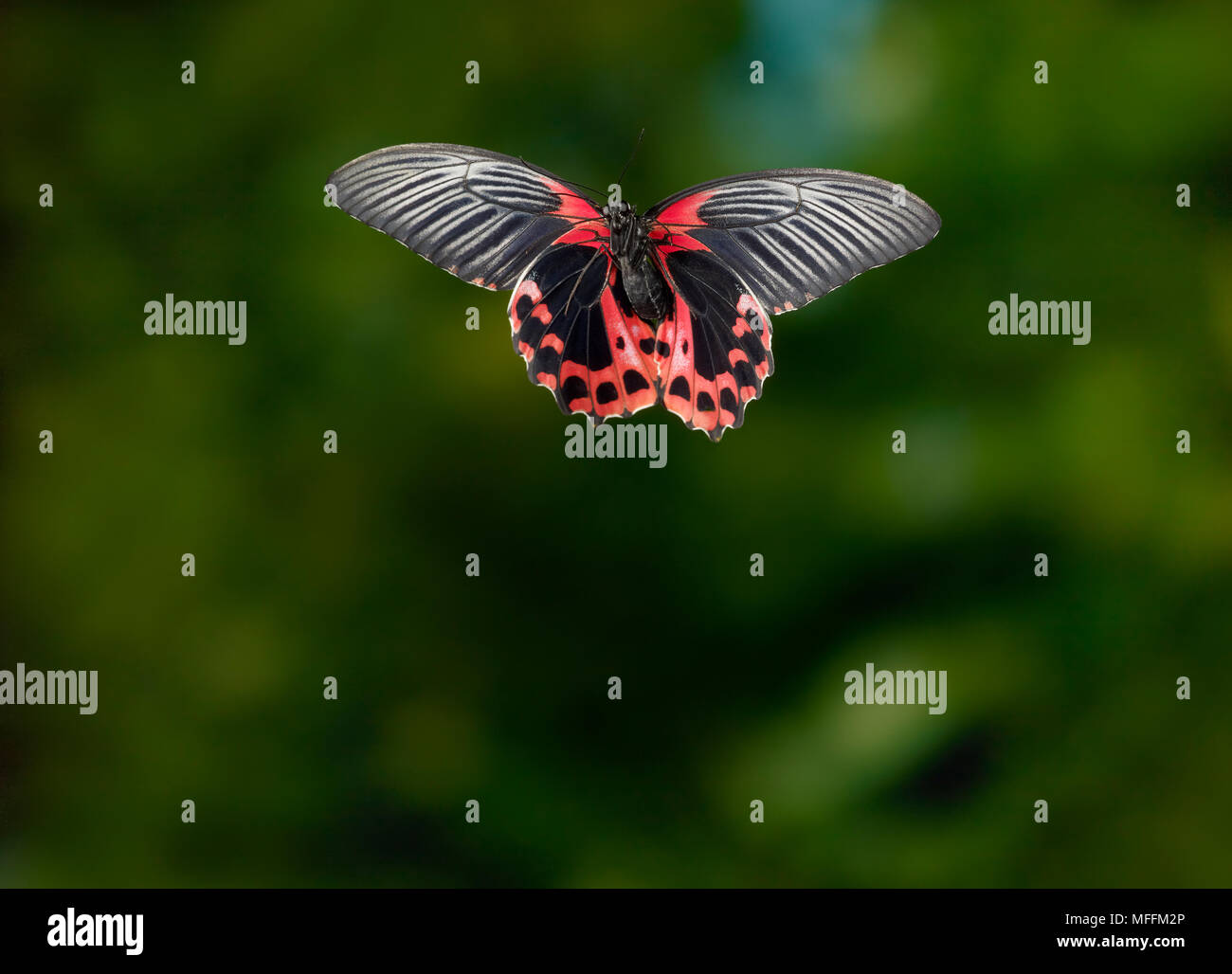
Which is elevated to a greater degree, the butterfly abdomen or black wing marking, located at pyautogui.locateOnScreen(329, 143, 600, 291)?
black wing marking, located at pyautogui.locateOnScreen(329, 143, 600, 291)

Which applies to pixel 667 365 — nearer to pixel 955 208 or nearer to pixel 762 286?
pixel 762 286

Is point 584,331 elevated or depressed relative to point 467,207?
depressed

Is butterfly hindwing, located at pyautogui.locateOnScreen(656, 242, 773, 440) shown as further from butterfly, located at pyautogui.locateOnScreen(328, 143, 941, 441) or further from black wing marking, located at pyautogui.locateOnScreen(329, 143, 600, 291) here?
black wing marking, located at pyautogui.locateOnScreen(329, 143, 600, 291)

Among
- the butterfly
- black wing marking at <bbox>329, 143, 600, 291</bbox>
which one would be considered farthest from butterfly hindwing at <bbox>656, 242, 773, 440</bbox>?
black wing marking at <bbox>329, 143, 600, 291</bbox>

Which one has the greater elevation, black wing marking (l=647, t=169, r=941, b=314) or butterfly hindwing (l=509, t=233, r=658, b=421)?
black wing marking (l=647, t=169, r=941, b=314)

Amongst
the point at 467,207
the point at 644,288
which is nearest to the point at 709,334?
the point at 644,288

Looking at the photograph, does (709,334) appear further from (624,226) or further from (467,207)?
(467,207)
